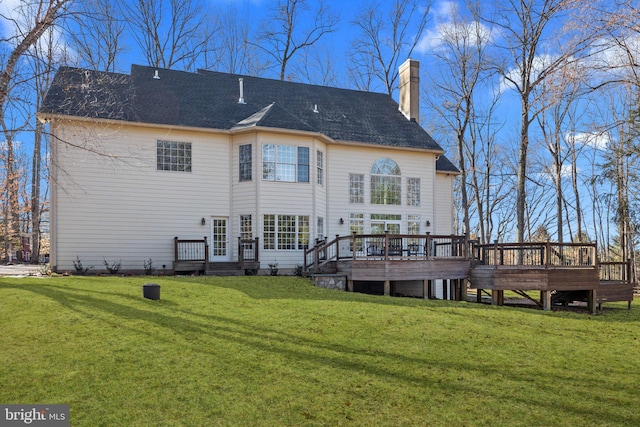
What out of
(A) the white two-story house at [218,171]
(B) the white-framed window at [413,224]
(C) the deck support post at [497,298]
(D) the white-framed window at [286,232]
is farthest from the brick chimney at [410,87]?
(C) the deck support post at [497,298]

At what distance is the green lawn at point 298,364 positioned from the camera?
5578 mm

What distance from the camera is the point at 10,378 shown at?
6.07m

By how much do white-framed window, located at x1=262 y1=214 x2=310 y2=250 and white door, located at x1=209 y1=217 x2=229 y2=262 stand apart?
61.7 inches

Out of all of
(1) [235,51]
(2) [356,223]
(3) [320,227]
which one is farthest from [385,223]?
(1) [235,51]

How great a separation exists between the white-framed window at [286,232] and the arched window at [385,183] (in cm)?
372

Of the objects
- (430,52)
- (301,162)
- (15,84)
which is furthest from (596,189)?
(15,84)

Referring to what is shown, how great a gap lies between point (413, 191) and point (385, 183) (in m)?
1.44

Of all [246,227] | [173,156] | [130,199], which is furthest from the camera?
[246,227]

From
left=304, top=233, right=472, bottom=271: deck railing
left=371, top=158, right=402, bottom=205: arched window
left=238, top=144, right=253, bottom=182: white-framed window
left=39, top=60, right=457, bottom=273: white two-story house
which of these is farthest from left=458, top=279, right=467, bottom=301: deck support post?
left=238, top=144, right=253, bottom=182: white-framed window

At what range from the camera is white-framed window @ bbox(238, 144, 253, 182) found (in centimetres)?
1831

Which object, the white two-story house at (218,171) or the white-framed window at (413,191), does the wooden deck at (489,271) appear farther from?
the white-framed window at (413,191)

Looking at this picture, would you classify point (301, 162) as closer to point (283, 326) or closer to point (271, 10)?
point (283, 326)

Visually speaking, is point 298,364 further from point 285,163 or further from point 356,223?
point 356,223

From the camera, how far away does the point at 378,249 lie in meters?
19.8
